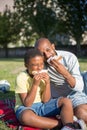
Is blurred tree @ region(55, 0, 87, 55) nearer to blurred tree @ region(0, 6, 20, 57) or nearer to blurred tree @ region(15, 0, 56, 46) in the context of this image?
blurred tree @ region(15, 0, 56, 46)

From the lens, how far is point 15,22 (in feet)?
155

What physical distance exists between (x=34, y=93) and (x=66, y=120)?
1.82 feet

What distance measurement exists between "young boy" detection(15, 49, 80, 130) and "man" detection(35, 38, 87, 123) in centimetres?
16

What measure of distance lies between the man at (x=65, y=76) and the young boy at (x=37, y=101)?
0.52ft

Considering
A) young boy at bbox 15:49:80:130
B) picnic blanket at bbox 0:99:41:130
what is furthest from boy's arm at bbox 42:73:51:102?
picnic blanket at bbox 0:99:41:130

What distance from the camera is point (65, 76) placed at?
5098mm

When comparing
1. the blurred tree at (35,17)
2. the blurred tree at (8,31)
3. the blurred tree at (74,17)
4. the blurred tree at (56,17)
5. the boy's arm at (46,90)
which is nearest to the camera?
the boy's arm at (46,90)

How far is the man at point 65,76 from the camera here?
511 centimetres

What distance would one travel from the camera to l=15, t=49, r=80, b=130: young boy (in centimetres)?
495

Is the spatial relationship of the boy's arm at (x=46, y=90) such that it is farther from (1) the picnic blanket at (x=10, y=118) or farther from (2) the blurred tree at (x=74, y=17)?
(2) the blurred tree at (x=74, y=17)

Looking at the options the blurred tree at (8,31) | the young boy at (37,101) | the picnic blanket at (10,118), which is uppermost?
the young boy at (37,101)

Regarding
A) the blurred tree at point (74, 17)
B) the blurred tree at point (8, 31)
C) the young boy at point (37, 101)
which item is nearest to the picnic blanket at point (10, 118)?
the young boy at point (37, 101)

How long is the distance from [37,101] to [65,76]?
21.2 inches

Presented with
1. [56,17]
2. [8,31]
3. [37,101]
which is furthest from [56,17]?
[37,101]
